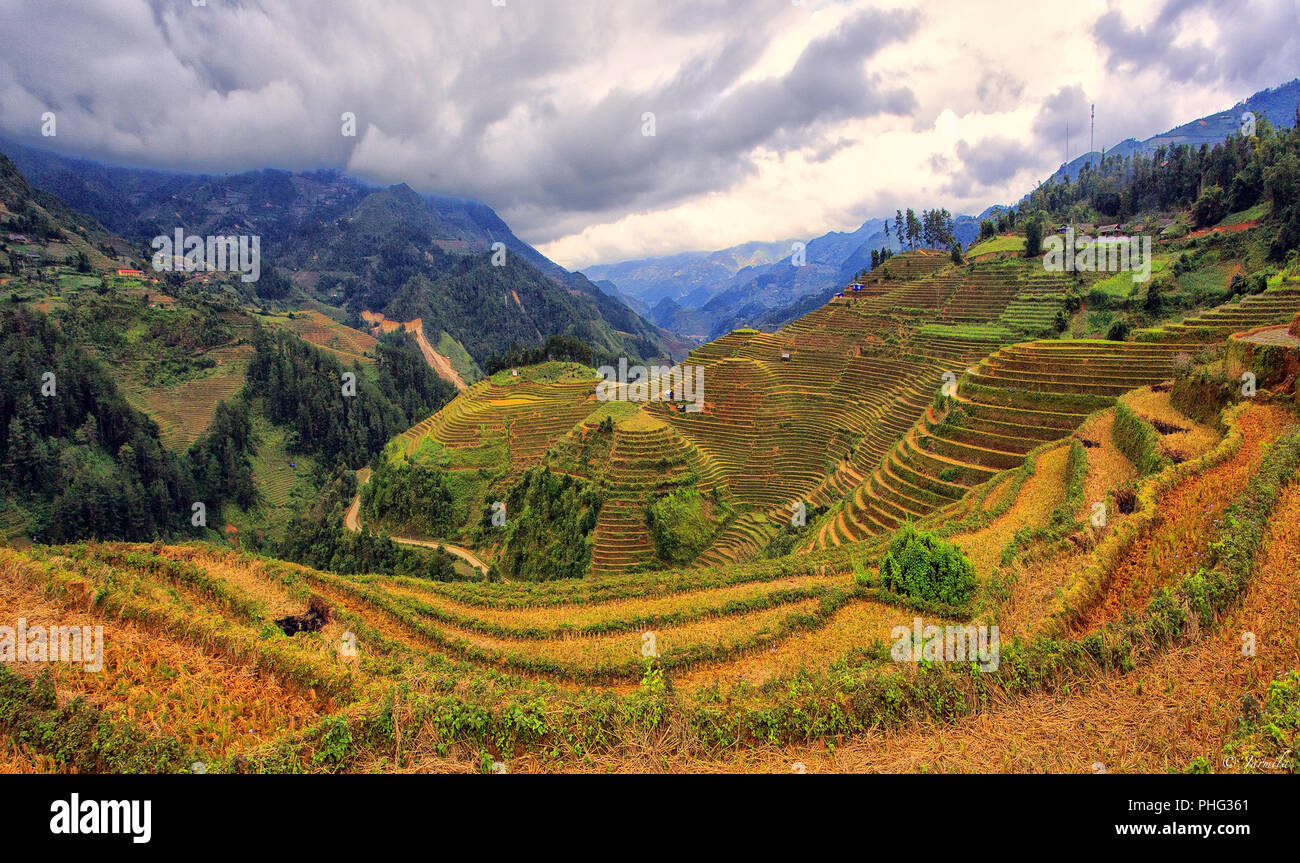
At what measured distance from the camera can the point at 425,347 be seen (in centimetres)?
14288

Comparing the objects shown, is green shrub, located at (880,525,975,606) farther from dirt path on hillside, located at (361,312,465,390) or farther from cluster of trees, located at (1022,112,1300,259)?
dirt path on hillside, located at (361,312,465,390)

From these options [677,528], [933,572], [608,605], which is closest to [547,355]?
[677,528]

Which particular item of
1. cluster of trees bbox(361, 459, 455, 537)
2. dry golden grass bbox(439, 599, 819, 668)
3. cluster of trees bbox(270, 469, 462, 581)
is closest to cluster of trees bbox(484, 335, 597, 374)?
cluster of trees bbox(361, 459, 455, 537)

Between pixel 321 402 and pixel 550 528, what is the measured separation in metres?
54.7

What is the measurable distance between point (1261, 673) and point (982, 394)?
75.0 feet

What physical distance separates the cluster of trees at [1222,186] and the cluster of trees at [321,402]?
310 feet

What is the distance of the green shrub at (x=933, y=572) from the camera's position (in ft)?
37.1

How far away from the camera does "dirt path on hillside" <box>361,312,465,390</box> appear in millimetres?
131125

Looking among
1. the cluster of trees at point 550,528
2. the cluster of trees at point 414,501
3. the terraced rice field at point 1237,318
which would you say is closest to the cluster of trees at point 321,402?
the cluster of trees at point 414,501

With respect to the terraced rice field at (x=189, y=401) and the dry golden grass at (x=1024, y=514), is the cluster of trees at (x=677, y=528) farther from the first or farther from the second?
the terraced rice field at (x=189, y=401)
